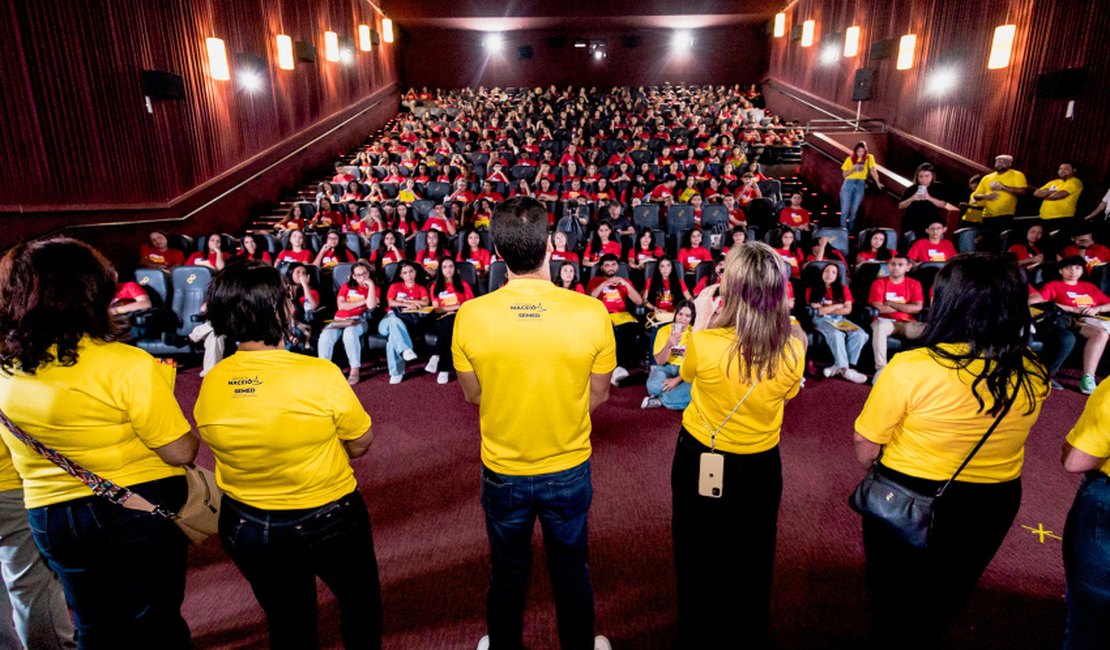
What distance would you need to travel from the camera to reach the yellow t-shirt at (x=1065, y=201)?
5539mm

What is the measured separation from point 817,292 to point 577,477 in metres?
3.95

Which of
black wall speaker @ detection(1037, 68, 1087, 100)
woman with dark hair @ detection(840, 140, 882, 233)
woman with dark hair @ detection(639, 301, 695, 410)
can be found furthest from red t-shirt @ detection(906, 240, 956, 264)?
woman with dark hair @ detection(639, 301, 695, 410)

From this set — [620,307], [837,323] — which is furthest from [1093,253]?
[620,307]

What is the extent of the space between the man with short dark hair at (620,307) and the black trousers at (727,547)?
263 centimetres

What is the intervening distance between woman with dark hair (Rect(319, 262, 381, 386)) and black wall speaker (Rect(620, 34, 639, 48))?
15.9 meters

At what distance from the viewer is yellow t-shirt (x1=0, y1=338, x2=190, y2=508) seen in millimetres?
1268

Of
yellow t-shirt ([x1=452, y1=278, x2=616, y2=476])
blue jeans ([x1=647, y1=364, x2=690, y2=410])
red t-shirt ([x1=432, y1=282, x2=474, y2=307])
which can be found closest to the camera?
yellow t-shirt ([x1=452, y1=278, x2=616, y2=476])

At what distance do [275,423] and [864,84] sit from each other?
12.2 m

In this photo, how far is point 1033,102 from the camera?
21.7ft

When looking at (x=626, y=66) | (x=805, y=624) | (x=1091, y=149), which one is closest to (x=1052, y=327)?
(x=1091, y=149)

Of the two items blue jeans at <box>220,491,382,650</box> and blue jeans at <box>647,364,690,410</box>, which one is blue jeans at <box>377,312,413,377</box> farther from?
blue jeans at <box>220,491,382,650</box>

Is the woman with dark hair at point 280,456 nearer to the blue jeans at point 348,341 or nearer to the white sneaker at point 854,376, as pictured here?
the blue jeans at point 348,341

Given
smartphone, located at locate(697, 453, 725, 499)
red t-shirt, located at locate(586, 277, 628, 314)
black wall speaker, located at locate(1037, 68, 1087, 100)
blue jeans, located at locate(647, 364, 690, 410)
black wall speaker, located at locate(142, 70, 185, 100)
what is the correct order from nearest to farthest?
smartphone, located at locate(697, 453, 725, 499) < blue jeans, located at locate(647, 364, 690, 410) < red t-shirt, located at locate(586, 277, 628, 314) < black wall speaker, located at locate(1037, 68, 1087, 100) < black wall speaker, located at locate(142, 70, 185, 100)

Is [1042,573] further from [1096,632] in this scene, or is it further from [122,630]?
[122,630]
